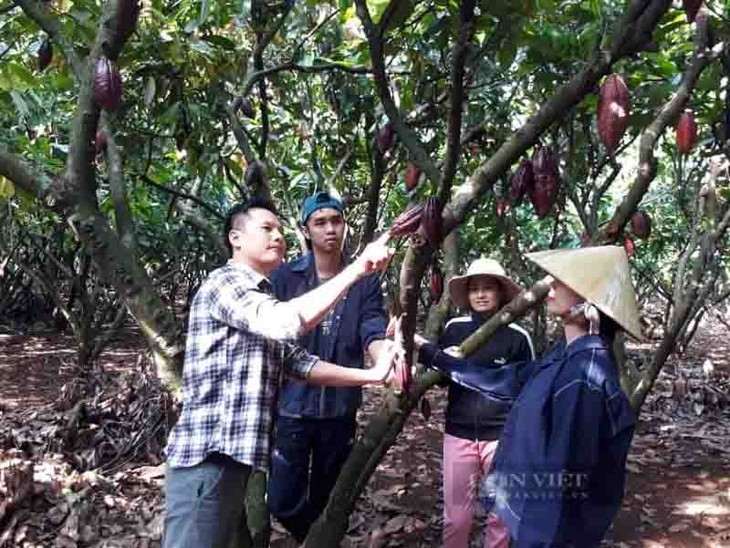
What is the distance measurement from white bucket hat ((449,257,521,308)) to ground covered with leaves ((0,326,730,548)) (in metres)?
1.05

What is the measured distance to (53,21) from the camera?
2.22 meters

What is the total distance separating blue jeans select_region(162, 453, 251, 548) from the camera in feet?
5.85

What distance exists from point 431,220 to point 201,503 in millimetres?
821

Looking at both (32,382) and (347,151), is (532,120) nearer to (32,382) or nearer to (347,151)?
(347,151)

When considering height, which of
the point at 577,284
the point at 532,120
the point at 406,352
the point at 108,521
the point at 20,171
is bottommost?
the point at 108,521

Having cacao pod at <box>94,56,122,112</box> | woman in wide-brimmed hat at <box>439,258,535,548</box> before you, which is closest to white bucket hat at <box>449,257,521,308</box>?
woman in wide-brimmed hat at <box>439,258,535,548</box>

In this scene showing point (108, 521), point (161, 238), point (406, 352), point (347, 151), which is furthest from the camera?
point (161, 238)

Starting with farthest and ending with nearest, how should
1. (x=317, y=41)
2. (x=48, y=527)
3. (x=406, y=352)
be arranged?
(x=317, y=41), (x=48, y=527), (x=406, y=352)

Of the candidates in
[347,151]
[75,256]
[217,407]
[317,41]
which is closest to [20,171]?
[217,407]

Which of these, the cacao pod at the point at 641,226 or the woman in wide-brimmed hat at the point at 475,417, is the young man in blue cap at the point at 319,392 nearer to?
the woman in wide-brimmed hat at the point at 475,417

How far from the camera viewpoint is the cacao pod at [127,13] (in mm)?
1976

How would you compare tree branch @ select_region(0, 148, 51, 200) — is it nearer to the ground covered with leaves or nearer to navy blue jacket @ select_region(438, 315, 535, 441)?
the ground covered with leaves

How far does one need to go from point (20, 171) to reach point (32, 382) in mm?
5020

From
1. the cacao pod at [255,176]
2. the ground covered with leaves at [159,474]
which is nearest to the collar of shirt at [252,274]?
the ground covered with leaves at [159,474]
